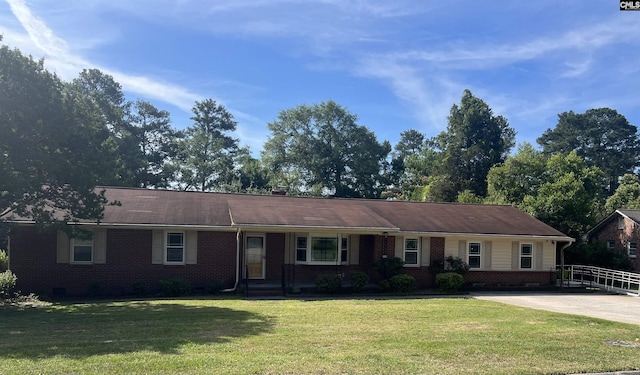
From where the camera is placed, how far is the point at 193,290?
720 inches

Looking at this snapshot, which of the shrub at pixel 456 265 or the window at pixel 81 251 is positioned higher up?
the window at pixel 81 251

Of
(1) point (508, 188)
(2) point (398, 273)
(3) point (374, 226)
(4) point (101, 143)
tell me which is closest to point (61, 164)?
(4) point (101, 143)

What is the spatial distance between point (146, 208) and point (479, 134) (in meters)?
43.4

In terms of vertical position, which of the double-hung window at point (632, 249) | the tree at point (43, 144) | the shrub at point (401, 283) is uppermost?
the tree at point (43, 144)

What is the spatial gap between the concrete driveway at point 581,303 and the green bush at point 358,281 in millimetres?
4137

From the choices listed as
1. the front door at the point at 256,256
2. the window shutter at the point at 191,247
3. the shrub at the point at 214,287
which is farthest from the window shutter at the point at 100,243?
the front door at the point at 256,256

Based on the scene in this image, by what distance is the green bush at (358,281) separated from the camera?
61.0 feet

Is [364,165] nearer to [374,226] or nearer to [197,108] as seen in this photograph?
[197,108]

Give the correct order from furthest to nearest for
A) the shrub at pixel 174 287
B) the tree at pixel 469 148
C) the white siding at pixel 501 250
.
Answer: the tree at pixel 469 148
the white siding at pixel 501 250
the shrub at pixel 174 287

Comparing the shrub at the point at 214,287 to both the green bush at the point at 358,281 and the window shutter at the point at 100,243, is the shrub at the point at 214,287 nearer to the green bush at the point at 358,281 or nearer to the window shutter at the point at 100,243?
the window shutter at the point at 100,243

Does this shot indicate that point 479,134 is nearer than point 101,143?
No

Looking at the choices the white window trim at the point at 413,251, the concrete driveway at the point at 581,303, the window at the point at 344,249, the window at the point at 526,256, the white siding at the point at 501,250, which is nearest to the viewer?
the concrete driveway at the point at 581,303

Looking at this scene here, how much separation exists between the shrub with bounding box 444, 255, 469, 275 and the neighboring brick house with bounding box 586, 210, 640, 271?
47.3 ft

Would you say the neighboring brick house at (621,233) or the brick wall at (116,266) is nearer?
the brick wall at (116,266)
